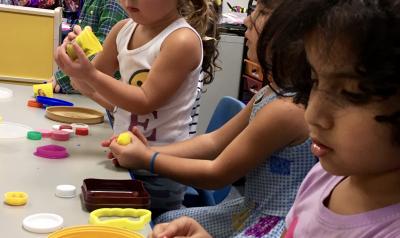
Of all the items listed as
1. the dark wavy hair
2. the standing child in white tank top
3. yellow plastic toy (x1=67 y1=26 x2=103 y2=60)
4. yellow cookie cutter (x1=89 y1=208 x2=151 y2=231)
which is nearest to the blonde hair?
the standing child in white tank top

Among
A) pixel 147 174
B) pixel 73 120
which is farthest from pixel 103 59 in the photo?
pixel 147 174

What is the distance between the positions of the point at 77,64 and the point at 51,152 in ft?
0.64

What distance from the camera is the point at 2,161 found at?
0.99 meters

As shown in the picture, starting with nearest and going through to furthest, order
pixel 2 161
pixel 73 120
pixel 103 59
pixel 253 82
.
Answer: pixel 2 161
pixel 73 120
pixel 103 59
pixel 253 82

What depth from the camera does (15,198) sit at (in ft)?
2.68

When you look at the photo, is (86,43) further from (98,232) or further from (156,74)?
(98,232)

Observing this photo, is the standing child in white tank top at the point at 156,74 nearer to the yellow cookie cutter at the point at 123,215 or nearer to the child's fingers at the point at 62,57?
the child's fingers at the point at 62,57

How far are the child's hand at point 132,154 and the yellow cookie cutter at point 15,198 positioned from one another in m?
0.25

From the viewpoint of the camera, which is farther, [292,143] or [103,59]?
[103,59]

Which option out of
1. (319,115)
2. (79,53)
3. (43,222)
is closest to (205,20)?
(79,53)

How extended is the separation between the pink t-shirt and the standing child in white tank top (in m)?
0.43

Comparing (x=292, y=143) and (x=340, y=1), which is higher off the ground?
(x=340, y=1)

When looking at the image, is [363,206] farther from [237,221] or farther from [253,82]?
[253,82]

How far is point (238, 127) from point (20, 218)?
1.87ft
